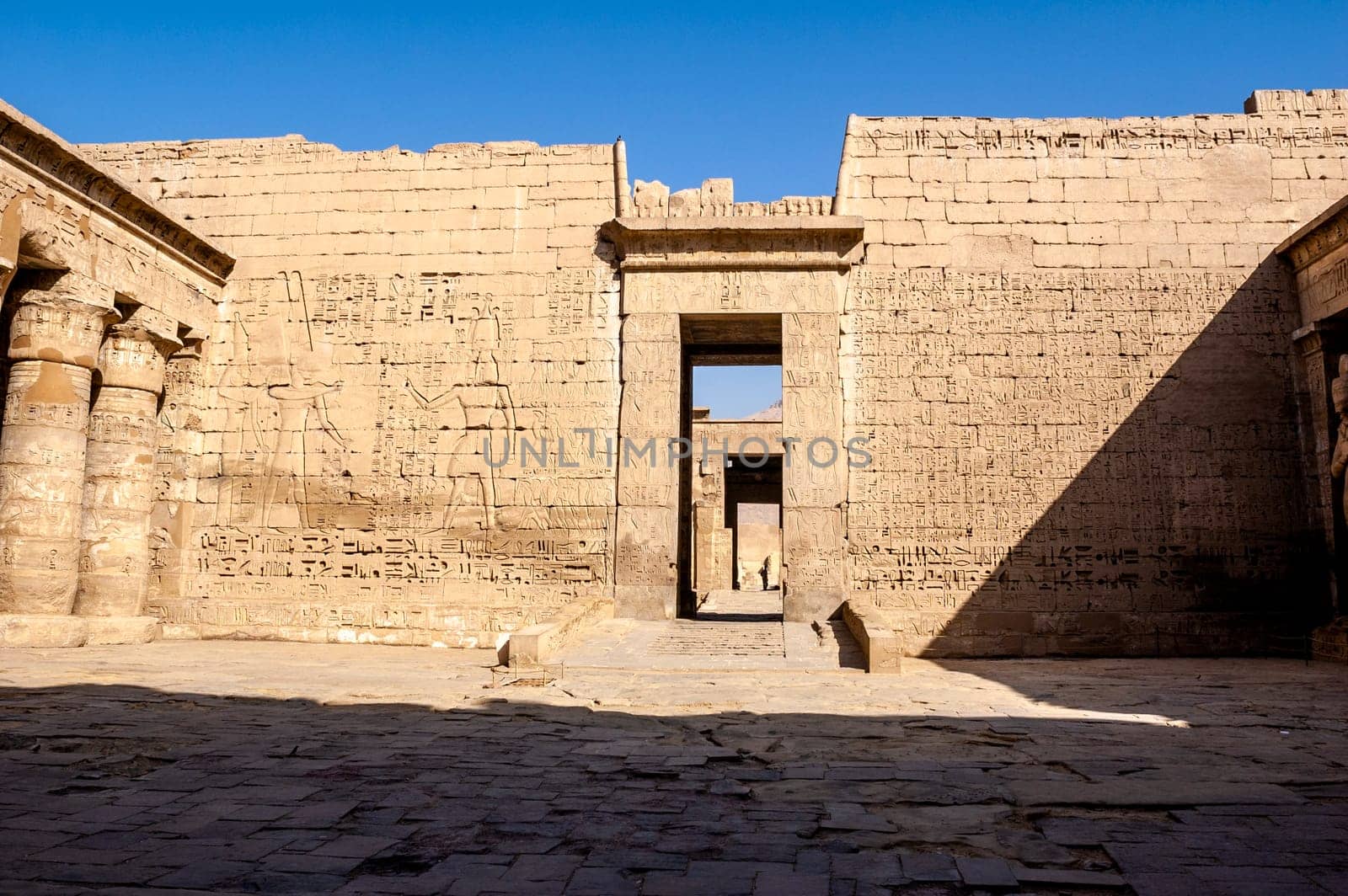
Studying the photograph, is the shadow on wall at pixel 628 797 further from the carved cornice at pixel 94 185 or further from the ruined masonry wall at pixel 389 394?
the carved cornice at pixel 94 185

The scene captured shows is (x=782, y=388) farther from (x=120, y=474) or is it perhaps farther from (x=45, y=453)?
(x=45, y=453)

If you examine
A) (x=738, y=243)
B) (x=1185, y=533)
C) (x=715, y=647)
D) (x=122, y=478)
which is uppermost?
(x=738, y=243)

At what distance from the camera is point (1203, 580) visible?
10.0 meters

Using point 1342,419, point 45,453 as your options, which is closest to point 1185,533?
point 1342,419

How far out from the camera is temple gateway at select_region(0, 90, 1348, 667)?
1007 cm

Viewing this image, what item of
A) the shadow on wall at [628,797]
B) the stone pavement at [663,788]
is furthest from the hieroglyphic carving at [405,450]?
the shadow on wall at [628,797]

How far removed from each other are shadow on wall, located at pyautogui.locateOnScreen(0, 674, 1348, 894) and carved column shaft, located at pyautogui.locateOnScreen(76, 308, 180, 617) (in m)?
4.79

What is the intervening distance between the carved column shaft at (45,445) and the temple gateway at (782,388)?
44cm

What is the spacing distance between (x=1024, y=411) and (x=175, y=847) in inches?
376

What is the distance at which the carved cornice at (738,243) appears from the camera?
10.6 metres

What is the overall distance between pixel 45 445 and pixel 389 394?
3492 mm

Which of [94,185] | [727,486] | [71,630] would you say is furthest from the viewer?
[727,486]

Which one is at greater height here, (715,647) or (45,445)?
(45,445)

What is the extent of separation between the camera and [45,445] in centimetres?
892
